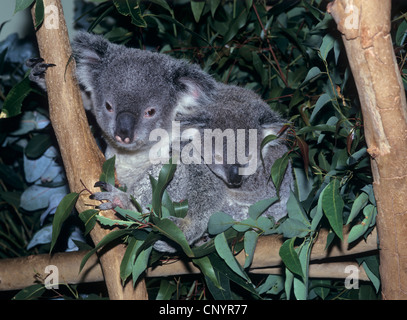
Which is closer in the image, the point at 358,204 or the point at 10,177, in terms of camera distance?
the point at 358,204

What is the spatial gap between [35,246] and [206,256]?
5.24 feet

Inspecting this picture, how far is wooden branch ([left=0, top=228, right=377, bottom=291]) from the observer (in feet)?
6.94

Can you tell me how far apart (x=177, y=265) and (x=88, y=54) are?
1.23m

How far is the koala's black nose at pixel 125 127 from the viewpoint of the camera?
218 cm

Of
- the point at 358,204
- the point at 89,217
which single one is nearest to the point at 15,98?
the point at 89,217

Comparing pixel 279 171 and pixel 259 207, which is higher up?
pixel 279 171

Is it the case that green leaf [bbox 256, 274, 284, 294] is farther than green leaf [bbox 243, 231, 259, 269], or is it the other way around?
green leaf [bbox 256, 274, 284, 294]

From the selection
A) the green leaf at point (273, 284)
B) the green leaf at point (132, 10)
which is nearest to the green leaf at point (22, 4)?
the green leaf at point (132, 10)

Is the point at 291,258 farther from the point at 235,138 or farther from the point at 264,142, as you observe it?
the point at 235,138

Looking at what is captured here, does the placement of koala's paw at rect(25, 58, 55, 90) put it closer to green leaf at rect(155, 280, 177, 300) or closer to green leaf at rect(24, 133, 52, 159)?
green leaf at rect(24, 133, 52, 159)

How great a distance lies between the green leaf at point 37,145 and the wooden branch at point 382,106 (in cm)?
210

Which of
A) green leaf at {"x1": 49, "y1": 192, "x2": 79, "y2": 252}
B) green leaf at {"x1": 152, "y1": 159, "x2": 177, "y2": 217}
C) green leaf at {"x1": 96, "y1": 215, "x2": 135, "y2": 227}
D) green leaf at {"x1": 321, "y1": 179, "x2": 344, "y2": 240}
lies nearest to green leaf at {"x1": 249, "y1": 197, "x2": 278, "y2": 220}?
green leaf at {"x1": 321, "y1": 179, "x2": 344, "y2": 240}

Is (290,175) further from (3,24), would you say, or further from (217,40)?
(3,24)

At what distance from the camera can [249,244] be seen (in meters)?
2.07
